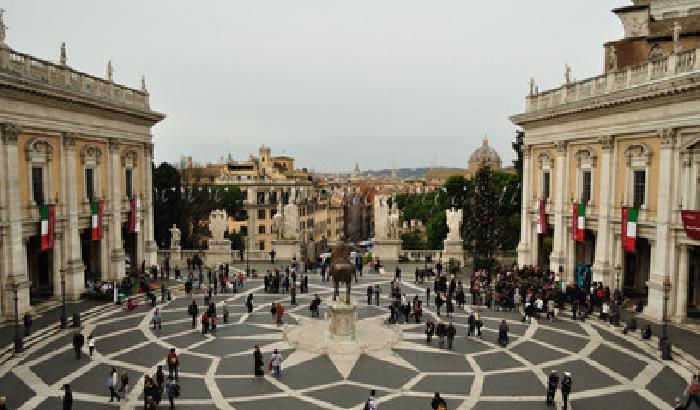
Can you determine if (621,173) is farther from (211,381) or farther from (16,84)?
(16,84)

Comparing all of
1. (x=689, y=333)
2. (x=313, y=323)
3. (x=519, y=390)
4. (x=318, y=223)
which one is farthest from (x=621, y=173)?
(x=318, y=223)

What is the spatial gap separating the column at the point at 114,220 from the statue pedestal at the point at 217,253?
810 cm

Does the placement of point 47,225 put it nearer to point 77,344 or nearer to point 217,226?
point 77,344

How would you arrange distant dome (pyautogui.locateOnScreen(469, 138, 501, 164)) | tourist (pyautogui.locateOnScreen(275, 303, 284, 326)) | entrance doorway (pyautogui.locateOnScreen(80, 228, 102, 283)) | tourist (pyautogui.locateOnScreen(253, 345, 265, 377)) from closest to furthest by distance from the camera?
tourist (pyautogui.locateOnScreen(253, 345, 265, 377)) < tourist (pyautogui.locateOnScreen(275, 303, 284, 326)) < entrance doorway (pyautogui.locateOnScreen(80, 228, 102, 283)) < distant dome (pyautogui.locateOnScreen(469, 138, 501, 164))

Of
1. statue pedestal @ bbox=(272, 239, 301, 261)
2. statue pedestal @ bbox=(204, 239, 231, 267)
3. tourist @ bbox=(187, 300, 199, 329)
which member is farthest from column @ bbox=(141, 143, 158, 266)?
tourist @ bbox=(187, 300, 199, 329)

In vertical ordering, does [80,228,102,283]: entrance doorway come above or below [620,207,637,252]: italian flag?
below

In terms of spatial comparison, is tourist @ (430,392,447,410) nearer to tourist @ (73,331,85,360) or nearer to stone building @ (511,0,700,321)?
stone building @ (511,0,700,321)

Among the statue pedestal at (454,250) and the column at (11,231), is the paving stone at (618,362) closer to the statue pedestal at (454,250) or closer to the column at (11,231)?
the statue pedestal at (454,250)

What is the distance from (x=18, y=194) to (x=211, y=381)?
14210mm

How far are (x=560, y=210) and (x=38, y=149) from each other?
1168 inches

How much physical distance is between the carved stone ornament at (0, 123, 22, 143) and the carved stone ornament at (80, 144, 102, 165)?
5.42 meters

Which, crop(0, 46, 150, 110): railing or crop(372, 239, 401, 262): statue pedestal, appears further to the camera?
crop(372, 239, 401, 262): statue pedestal

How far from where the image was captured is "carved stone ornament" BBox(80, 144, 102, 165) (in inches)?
1206

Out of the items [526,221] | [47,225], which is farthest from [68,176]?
[526,221]
